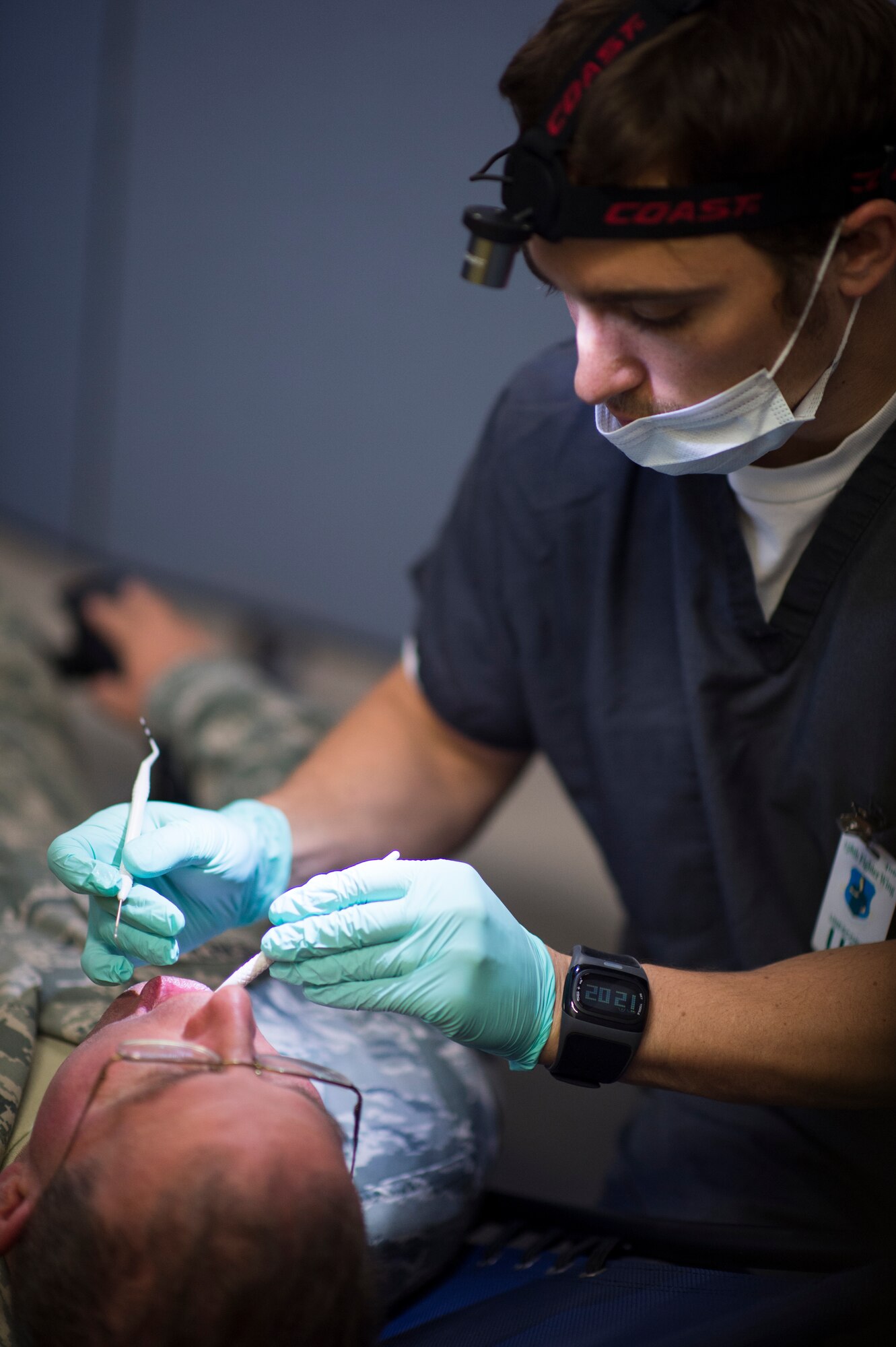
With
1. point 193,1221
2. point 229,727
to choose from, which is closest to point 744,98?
point 193,1221

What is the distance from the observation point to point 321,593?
10.3ft

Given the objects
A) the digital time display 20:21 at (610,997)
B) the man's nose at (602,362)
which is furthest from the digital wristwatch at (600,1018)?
the man's nose at (602,362)

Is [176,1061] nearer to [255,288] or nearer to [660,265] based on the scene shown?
[660,265]

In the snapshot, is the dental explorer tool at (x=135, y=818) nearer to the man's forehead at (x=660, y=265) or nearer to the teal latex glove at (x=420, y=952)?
the teal latex glove at (x=420, y=952)

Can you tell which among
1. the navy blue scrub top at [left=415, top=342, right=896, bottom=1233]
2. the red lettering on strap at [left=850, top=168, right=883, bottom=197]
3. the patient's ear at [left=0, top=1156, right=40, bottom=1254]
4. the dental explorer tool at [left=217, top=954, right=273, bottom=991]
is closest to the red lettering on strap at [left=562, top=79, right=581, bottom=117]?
the red lettering on strap at [left=850, top=168, right=883, bottom=197]

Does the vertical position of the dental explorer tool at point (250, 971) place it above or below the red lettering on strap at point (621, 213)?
below

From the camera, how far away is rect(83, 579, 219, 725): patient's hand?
2.59 meters

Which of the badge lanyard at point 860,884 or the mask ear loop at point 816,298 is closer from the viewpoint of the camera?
the mask ear loop at point 816,298

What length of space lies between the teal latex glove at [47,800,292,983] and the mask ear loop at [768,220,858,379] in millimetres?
750

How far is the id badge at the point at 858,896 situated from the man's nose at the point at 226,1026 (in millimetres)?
588

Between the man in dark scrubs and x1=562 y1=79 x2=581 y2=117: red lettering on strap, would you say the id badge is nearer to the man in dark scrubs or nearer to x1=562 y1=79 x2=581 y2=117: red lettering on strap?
the man in dark scrubs

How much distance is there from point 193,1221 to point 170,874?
16.6 inches

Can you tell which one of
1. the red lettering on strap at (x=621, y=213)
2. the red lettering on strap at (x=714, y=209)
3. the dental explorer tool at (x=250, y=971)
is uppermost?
the red lettering on strap at (x=714, y=209)

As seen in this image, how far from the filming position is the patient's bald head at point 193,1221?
0.87 m
